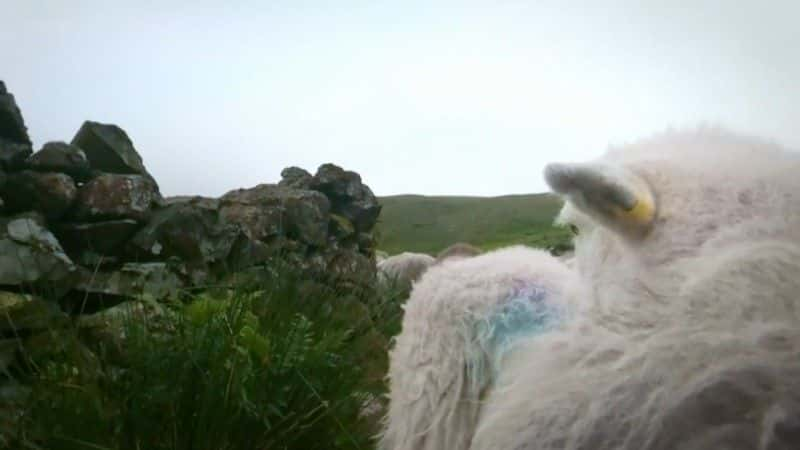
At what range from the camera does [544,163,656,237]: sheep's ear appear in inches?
58.7

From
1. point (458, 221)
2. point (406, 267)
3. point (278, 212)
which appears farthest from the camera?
point (458, 221)

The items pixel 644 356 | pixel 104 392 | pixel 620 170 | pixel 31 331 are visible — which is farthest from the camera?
pixel 31 331

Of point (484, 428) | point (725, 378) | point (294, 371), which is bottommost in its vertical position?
point (294, 371)

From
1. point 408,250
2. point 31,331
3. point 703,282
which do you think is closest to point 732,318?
point 703,282

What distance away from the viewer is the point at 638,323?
1.31 meters

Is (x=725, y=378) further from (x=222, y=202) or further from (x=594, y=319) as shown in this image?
(x=222, y=202)

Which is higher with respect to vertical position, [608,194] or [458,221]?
[608,194]

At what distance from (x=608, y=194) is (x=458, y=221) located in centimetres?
851

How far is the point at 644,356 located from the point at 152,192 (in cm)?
497

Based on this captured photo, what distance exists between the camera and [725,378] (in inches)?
40.8

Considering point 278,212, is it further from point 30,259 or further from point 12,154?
point 30,259

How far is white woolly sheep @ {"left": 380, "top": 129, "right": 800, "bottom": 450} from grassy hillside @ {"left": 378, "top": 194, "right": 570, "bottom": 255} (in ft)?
12.8

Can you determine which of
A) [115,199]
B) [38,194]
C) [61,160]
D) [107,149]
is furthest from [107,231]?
[107,149]

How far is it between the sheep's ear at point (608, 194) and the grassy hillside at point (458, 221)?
437 cm
